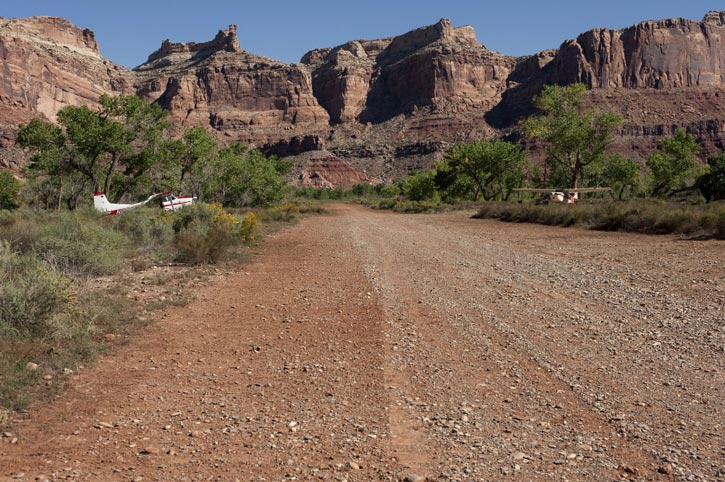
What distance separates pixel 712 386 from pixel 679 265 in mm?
6662

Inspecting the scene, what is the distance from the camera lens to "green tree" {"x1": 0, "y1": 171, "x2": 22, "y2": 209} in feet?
123

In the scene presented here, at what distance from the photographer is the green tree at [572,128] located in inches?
1485

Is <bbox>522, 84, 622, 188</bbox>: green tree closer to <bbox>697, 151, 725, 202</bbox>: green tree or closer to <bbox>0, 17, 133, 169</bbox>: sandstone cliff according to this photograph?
<bbox>697, 151, 725, 202</bbox>: green tree

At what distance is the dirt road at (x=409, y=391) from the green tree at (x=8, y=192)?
35.9 metres

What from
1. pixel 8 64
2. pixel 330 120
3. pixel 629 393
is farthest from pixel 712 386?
pixel 330 120

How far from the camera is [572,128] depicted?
124 feet

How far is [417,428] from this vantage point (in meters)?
3.99

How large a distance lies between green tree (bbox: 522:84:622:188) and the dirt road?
101ft

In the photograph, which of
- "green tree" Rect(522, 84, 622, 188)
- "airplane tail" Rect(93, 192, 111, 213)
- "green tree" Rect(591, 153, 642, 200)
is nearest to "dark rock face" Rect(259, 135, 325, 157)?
"green tree" Rect(591, 153, 642, 200)

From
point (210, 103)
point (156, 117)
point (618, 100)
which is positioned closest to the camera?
point (156, 117)

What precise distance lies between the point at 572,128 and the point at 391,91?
503 feet

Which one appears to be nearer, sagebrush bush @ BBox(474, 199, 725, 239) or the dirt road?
the dirt road

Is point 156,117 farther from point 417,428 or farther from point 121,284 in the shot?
point 417,428

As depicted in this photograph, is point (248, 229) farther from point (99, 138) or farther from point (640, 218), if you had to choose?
point (99, 138)
